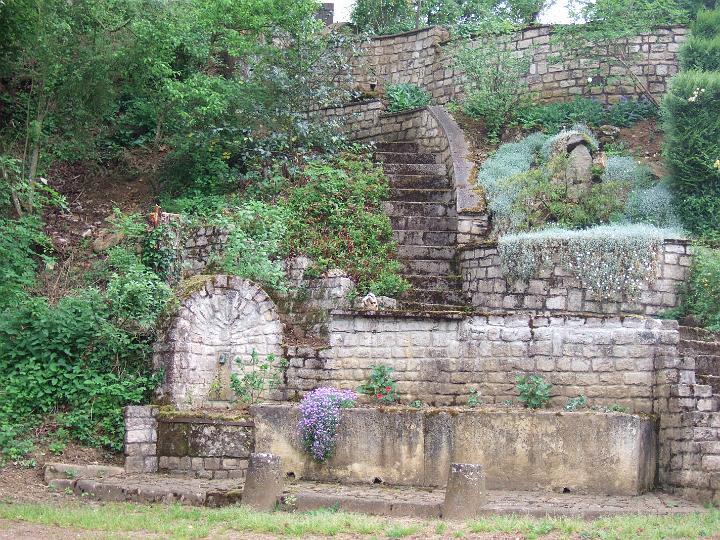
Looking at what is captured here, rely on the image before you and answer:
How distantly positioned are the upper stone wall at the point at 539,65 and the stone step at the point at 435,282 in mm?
6193

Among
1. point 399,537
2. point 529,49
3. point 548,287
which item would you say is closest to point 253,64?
point 529,49

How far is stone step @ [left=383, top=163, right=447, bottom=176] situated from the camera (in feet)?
54.7

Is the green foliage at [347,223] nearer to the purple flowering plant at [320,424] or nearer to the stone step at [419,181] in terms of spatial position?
the stone step at [419,181]

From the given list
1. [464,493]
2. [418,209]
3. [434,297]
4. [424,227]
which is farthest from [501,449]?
[418,209]

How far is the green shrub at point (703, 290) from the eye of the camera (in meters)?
13.2

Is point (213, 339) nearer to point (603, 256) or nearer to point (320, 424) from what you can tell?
point (320, 424)

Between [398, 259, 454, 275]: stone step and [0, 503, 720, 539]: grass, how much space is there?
5.79m

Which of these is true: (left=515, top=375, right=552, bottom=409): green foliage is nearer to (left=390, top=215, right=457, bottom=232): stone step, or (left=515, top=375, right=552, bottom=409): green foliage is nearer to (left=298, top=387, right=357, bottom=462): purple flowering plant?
(left=298, top=387, right=357, bottom=462): purple flowering plant

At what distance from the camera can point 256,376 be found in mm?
12117

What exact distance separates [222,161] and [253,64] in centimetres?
222

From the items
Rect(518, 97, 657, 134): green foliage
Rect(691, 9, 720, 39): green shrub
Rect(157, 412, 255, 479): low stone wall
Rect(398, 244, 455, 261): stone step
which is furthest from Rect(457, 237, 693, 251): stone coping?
Rect(691, 9, 720, 39): green shrub

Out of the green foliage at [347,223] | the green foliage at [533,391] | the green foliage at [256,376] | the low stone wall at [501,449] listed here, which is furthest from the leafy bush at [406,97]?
the low stone wall at [501,449]

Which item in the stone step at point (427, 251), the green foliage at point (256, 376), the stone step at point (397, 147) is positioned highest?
the stone step at point (397, 147)

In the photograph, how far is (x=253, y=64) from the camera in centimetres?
1783
